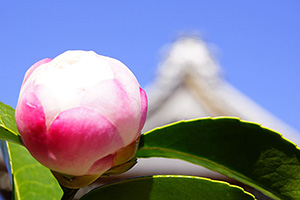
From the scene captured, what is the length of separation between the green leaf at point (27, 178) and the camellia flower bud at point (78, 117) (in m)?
0.26

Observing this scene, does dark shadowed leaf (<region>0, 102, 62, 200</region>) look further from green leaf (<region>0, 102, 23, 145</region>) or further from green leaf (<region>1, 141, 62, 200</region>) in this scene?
green leaf (<region>0, 102, 23, 145</region>)

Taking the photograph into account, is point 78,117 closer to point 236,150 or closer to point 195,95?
point 236,150

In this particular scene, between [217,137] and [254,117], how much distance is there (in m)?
2.94

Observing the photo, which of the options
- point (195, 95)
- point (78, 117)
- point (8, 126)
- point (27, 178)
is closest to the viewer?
point (78, 117)

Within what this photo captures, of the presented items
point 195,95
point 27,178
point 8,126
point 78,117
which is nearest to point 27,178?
point 27,178

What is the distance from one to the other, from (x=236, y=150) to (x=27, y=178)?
342 mm

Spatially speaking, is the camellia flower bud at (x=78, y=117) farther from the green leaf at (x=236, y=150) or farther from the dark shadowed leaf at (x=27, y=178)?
the dark shadowed leaf at (x=27, y=178)

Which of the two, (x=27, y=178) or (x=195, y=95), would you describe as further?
(x=195, y=95)

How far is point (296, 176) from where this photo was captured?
506 mm

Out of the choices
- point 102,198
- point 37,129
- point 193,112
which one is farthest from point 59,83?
point 193,112

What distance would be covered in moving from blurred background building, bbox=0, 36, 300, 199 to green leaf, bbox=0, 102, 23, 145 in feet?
8.54

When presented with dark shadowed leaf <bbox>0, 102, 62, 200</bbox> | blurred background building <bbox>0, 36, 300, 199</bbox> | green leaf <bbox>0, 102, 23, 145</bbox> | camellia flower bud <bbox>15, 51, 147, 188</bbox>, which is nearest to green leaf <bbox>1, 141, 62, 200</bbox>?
dark shadowed leaf <bbox>0, 102, 62, 200</bbox>

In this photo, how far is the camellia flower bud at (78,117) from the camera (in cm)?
41

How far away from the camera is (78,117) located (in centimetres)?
41
